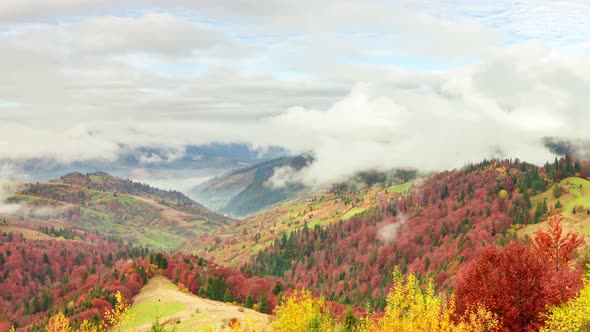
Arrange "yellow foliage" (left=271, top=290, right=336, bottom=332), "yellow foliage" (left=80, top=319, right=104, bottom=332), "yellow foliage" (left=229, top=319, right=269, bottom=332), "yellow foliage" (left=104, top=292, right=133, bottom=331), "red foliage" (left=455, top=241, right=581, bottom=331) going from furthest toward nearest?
"yellow foliage" (left=80, top=319, right=104, bottom=332) → "red foliage" (left=455, top=241, right=581, bottom=331) → "yellow foliage" (left=271, top=290, right=336, bottom=332) → "yellow foliage" (left=229, top=319, right=269, bottom=332) → "yellow foliage" (left=104, top=292, right=133, bottom=331)

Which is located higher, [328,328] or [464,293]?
[328,328]

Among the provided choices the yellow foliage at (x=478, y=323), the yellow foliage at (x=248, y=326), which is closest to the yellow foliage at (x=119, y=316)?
the yellow foliage at (x=248, y=326)

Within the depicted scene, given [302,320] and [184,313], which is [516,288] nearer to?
[302,320]

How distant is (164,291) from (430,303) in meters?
155

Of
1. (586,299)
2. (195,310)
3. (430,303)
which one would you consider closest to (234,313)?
(195,310)

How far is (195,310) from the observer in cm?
14850

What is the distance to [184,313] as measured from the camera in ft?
486

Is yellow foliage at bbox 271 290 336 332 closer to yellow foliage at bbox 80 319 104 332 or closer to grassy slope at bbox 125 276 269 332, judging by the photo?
yellow foliage at bbox 80 319 104 332

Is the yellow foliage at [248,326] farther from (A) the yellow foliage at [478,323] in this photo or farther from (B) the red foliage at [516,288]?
(B) the red foliage at [516,288]

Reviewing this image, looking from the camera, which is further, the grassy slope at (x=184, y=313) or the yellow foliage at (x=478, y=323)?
the grassy slope at (x=184, y=313)

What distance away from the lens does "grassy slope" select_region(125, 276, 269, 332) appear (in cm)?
12275

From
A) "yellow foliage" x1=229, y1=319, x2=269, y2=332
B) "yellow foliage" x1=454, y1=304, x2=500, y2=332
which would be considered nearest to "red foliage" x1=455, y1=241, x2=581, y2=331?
"yellow foliage" x1=454, y1=304, x2=500, y2=332

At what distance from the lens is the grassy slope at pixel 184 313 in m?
123

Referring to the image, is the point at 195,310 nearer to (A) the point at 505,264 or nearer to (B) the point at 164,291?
(B) the point at 164,291
